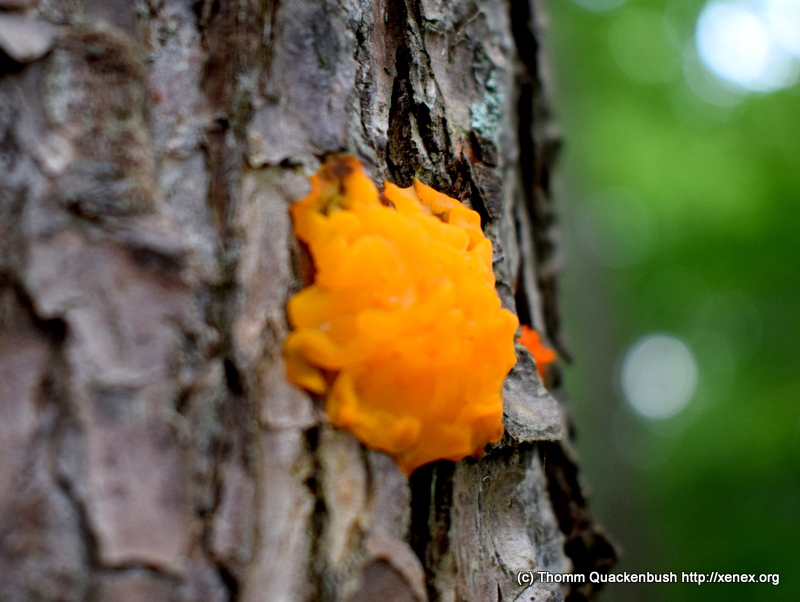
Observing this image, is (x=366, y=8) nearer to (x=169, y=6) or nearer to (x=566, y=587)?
(x=169, y=6)

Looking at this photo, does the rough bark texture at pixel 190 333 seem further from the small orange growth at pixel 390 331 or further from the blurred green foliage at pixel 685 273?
the blurred green foliage at pixel 685 273

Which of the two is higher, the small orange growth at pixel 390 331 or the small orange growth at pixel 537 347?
the small orange growth at pixel 390 331

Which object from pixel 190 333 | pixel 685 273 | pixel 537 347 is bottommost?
pixel 685 273

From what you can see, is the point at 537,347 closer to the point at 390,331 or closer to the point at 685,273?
the point at 390,331

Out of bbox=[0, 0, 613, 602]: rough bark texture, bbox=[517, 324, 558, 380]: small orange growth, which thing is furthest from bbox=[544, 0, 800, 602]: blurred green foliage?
bbox=[0, 0, 613, 602]: rough bark texture

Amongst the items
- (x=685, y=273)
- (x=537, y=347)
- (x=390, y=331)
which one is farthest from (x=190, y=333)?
(x=685, y=273)

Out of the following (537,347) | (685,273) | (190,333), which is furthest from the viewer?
(685,273)

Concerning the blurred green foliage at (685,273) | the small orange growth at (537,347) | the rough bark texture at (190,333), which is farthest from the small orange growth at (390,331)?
the blurred green foliage at (685,273)
